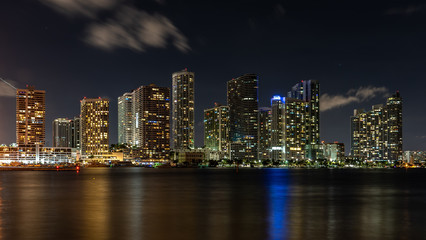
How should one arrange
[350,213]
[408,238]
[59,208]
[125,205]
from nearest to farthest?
1. [408,238]
2. [350,213]
3. [59,208]
4. [125,205]

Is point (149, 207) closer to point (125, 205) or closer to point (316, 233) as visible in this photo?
point (125, 205)

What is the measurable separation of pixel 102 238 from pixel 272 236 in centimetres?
1028

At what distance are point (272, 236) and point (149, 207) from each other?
1982cm

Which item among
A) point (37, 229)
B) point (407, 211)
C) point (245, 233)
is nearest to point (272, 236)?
point (245, 233)

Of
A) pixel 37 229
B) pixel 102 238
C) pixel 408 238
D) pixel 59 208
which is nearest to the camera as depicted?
pixel 102 238

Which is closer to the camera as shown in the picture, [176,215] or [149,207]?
[176,215]

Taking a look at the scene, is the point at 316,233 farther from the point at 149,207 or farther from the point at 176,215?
the point at 149,207

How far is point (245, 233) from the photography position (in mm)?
27266

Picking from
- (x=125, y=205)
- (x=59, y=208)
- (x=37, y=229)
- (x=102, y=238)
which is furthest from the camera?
(x=125, y=205)

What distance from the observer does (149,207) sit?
4328 cm

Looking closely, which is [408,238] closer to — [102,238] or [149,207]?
[102,238]

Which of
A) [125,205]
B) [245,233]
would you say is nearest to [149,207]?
[125,205]

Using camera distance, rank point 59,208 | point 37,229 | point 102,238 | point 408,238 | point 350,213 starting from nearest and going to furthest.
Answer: point 102,238, point 408,238, point 37,229, point 350,213, point 59,208

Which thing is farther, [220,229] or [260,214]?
[260,214]
